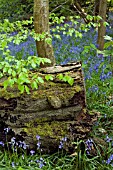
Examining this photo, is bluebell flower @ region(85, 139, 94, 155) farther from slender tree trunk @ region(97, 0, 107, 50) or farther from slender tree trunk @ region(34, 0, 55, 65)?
slender tree trunk @ region(97, 0, 107, 50)

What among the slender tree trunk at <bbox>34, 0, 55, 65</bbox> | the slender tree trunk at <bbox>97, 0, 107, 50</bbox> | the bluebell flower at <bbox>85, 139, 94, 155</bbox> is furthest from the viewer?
the slender tree trunk at <bbox>97, 0, 107, 50</bbox>

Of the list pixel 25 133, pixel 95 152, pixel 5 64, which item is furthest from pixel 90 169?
pixel 5 64

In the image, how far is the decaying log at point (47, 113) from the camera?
11.4ft

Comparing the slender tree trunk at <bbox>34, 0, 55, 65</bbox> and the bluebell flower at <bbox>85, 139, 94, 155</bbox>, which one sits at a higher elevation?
the slender tree trunk at <bbox>34, 0, 55, 65</bbox>

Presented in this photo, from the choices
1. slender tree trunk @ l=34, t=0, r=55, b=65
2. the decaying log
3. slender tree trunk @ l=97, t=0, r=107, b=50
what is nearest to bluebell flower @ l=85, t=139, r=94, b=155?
the decaying log

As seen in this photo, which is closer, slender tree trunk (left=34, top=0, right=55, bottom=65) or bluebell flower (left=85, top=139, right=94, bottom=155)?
bluebell flower (left=85, top=139, right=94, bottom=155)

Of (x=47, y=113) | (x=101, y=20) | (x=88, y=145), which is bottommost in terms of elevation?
(x=88, y=145)

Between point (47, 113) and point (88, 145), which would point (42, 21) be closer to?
point (47, 113)

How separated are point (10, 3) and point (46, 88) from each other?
301 inches

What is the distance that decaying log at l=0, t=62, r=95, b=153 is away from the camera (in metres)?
3.47

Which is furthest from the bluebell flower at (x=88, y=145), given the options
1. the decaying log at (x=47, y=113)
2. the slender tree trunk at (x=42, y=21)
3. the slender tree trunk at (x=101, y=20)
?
the slender tree trunk at (x=101, y=20)

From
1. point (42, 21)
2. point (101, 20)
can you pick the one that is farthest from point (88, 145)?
point (101, 20)

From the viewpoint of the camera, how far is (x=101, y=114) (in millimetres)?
4398

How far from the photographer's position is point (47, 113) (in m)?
3.50
